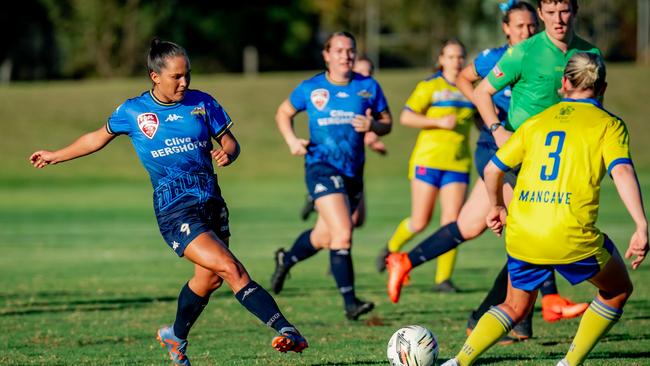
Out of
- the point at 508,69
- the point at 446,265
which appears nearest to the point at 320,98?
the point at 446,265

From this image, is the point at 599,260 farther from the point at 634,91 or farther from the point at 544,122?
the point at 634,91

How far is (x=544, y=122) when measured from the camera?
562cm

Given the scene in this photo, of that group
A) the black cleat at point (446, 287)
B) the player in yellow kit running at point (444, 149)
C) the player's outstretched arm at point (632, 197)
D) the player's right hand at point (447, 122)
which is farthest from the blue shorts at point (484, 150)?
the black cleat at point (446, 287)

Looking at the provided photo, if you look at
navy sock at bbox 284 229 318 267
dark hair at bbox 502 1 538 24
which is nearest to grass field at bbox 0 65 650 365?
navy sock at bbox 284 229 318 267

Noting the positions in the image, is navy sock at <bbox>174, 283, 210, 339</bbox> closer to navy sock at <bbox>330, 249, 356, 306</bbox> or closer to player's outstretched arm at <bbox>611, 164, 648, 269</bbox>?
navy sock at <bbox>330, 249, 356, 306</bbox>

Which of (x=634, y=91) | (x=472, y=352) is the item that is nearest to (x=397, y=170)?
(x=634, y=91)

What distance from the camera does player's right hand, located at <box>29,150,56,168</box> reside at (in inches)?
261

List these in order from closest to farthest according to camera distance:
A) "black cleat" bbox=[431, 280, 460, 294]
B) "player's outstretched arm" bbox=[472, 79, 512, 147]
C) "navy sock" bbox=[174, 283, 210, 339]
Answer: "navy sock" bbox=[174, 283, 210, 339], "player's outstretched arm" bbox=[472, 79, 512, 147], "black cleat" bbox=[431, 280, 460, 294]

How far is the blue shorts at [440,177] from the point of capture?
10.4 meters

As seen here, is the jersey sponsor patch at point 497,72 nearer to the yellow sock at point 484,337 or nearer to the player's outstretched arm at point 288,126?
the yellow sock at point 484,337

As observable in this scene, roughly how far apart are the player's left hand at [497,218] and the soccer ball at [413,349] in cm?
77

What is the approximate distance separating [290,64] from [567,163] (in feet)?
177

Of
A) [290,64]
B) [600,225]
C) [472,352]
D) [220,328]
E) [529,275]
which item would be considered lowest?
[290,64]

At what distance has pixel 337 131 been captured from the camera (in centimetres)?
911
